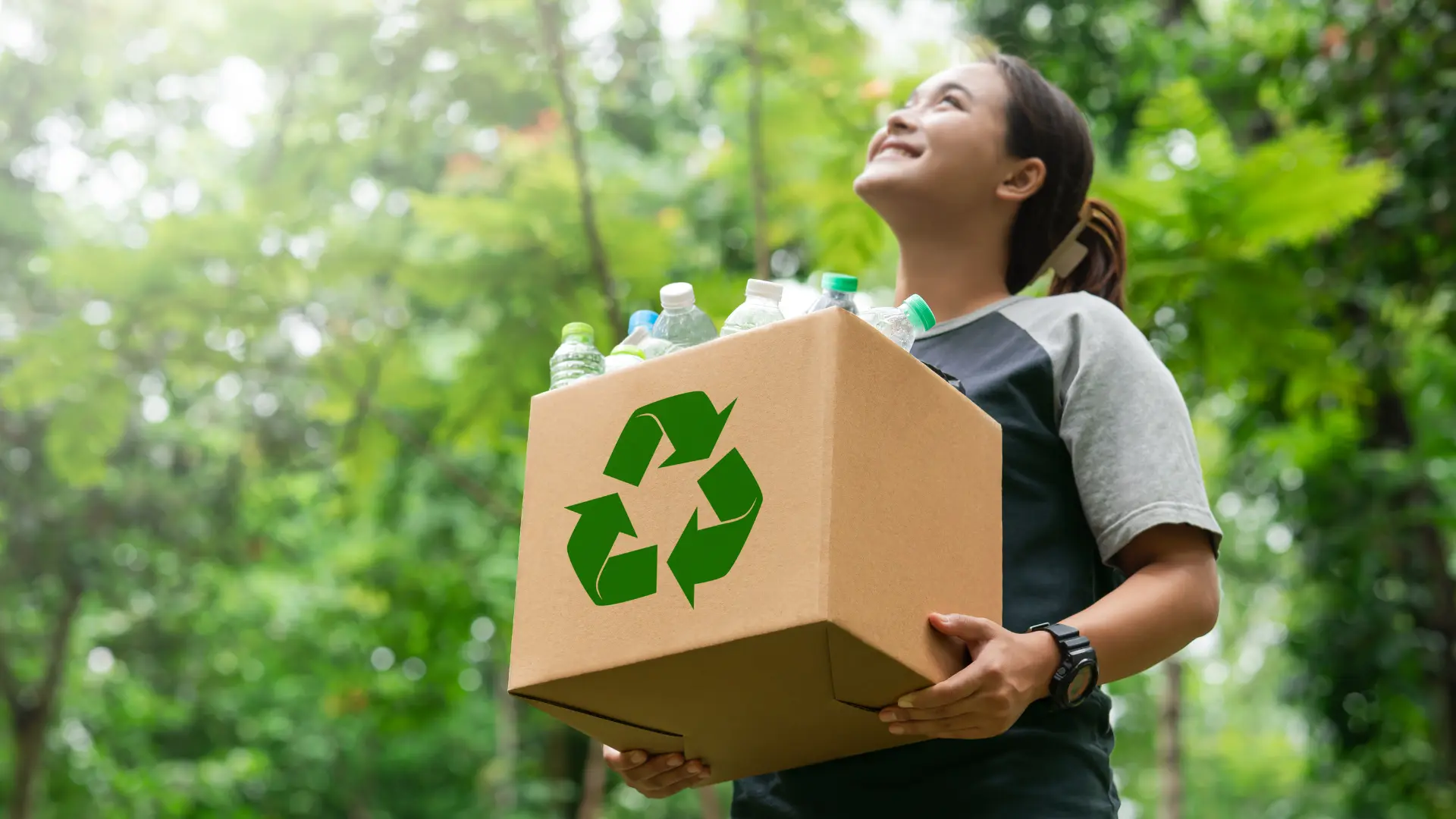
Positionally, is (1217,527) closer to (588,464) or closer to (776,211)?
(588,464)

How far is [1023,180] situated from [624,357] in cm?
71

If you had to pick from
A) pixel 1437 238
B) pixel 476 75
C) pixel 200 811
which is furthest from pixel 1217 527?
pixel 200 811

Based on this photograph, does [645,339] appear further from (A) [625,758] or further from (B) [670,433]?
(A) [625,758]

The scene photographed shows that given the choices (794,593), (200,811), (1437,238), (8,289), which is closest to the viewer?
(794,593)

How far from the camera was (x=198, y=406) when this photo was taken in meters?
9.27

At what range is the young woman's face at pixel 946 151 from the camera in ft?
6.09

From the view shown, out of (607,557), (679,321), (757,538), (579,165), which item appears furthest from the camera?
(579,165)

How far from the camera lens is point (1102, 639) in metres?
1.44

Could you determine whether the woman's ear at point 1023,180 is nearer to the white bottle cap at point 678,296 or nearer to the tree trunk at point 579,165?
the white bottle cap at point 678,296

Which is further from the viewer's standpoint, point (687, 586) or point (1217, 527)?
point (1217, 527)

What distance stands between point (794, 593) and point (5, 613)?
8808 mm

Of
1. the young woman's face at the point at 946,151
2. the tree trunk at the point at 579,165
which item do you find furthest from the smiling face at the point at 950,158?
the tree trunk at the point at 579,165

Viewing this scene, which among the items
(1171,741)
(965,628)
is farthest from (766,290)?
(1171,741)

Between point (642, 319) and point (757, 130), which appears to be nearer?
point (642, 319)
